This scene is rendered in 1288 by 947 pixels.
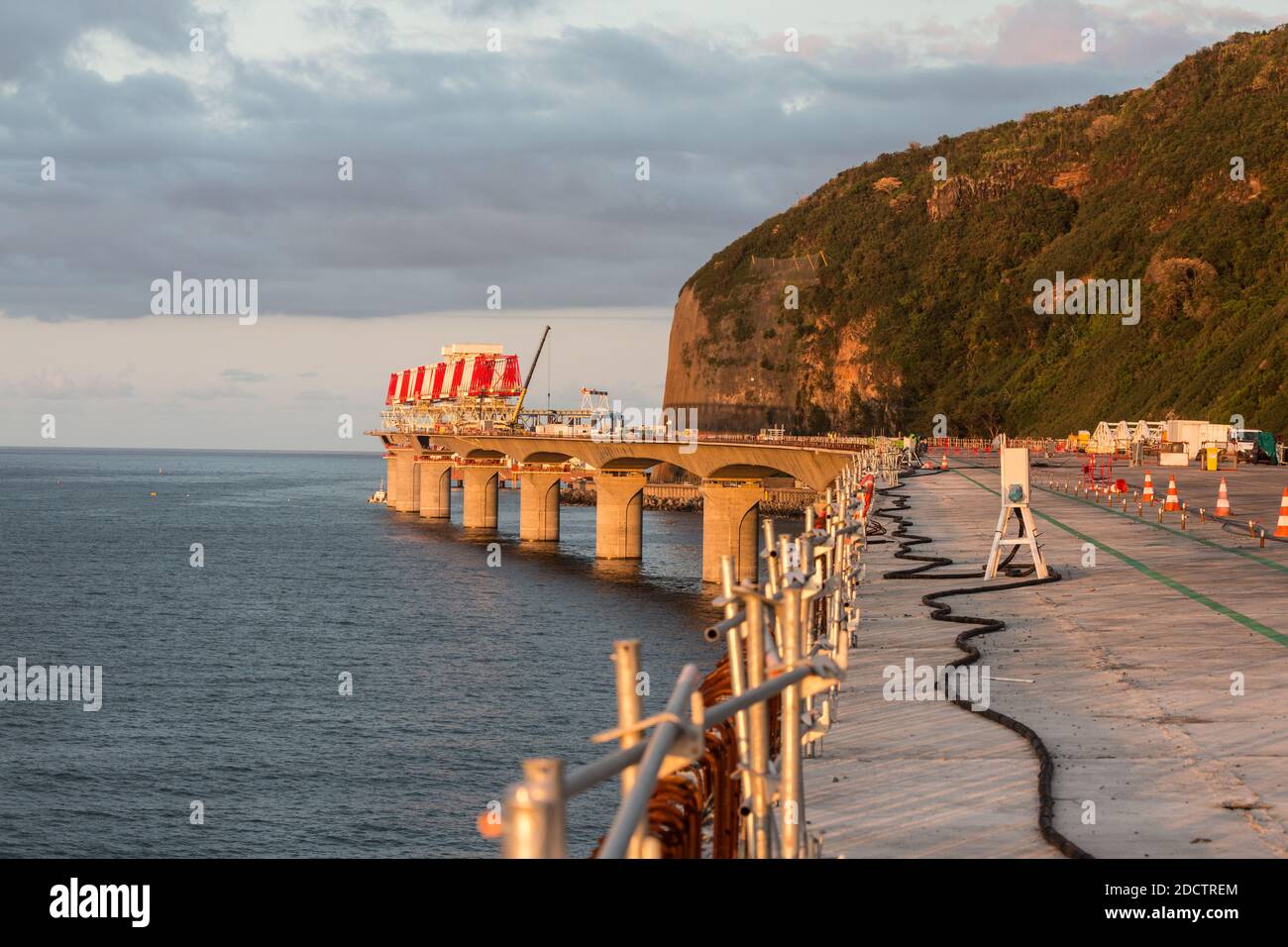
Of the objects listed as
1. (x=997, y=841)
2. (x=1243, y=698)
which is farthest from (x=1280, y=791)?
(x=1243, y=698)

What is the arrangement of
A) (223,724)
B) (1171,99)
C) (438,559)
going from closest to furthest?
(223,724) < (438,559) < (1171,99)

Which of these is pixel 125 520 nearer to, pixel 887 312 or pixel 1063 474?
pixel 887 312

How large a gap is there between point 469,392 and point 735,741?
494 feet

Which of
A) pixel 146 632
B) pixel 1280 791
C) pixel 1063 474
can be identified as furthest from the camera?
pixel 1063 474

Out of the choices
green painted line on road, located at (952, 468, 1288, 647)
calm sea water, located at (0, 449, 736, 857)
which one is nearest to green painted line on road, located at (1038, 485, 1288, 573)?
green painted line on road, located at (952, 468, 1288, 647)

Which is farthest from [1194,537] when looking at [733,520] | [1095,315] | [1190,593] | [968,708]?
[1095,315]

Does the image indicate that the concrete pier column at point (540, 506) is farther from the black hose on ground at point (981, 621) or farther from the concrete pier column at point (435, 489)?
the black hose on ground at point (981, 621)

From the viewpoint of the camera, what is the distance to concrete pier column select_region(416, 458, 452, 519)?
160 meters

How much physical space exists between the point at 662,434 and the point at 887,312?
88.4 metres

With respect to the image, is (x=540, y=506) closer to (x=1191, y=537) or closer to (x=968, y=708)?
(x=1191, y=537)

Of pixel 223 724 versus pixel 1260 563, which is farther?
pixel 223 724

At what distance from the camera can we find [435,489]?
159875mm

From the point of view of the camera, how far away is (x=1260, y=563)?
29328 mm
